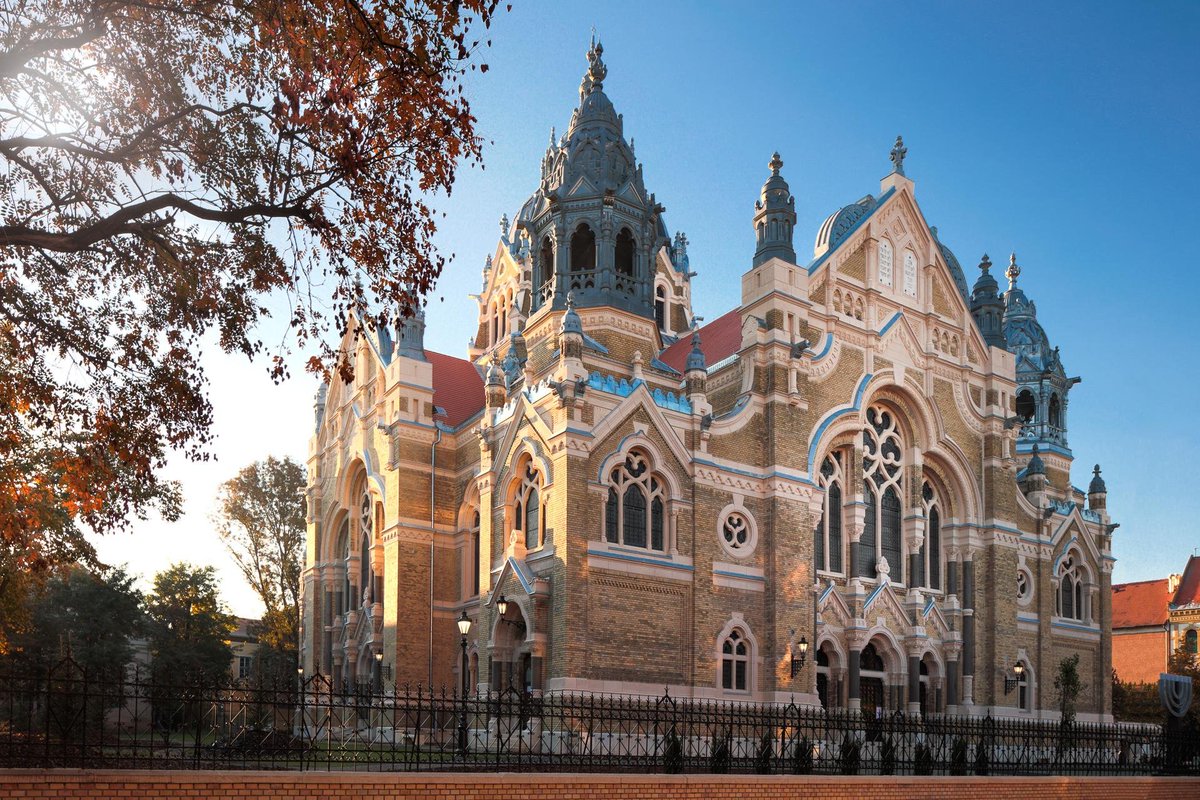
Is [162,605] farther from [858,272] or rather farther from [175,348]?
[175,348]

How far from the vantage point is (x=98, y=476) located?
14.1 meters

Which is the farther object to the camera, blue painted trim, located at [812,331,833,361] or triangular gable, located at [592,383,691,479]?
blue painted trim, located at [812,331,833,361]

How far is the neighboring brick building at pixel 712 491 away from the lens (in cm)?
2839

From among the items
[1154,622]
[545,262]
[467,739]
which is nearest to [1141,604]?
[1154,622]

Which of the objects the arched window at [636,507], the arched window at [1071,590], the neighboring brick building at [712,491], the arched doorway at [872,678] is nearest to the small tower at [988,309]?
the neighboring brick building at [712,491]

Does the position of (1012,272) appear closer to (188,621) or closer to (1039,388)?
(1039,388)

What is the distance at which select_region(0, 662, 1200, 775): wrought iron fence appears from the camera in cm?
1307

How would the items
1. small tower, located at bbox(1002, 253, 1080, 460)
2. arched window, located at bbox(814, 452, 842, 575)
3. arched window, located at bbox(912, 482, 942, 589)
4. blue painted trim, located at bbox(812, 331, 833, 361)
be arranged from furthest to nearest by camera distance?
small tower, located at bbox(1002, 253, 1080, 460), arched window, located at bbox(912, 482, 942, 589), blue painted trim, located at bbox(812, 331, 833, 361), arched window, located at bbox(814, 452, 842, 575)

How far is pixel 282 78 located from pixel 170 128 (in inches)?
54.0

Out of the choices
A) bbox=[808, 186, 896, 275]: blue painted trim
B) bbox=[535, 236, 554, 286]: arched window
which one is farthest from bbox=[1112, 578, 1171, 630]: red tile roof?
bbox=[535, 236, 554, 286]: arched window

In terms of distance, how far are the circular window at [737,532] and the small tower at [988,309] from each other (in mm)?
13310

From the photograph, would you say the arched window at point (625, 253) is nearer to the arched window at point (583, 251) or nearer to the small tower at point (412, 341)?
the arched window at point (583, 251)

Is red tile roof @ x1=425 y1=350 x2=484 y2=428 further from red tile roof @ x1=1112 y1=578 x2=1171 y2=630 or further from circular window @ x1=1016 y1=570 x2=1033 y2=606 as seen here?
red tile roof @ x1=1112 y1=578 x2=1171 y2=630

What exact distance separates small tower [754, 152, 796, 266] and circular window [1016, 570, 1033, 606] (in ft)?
45.5
